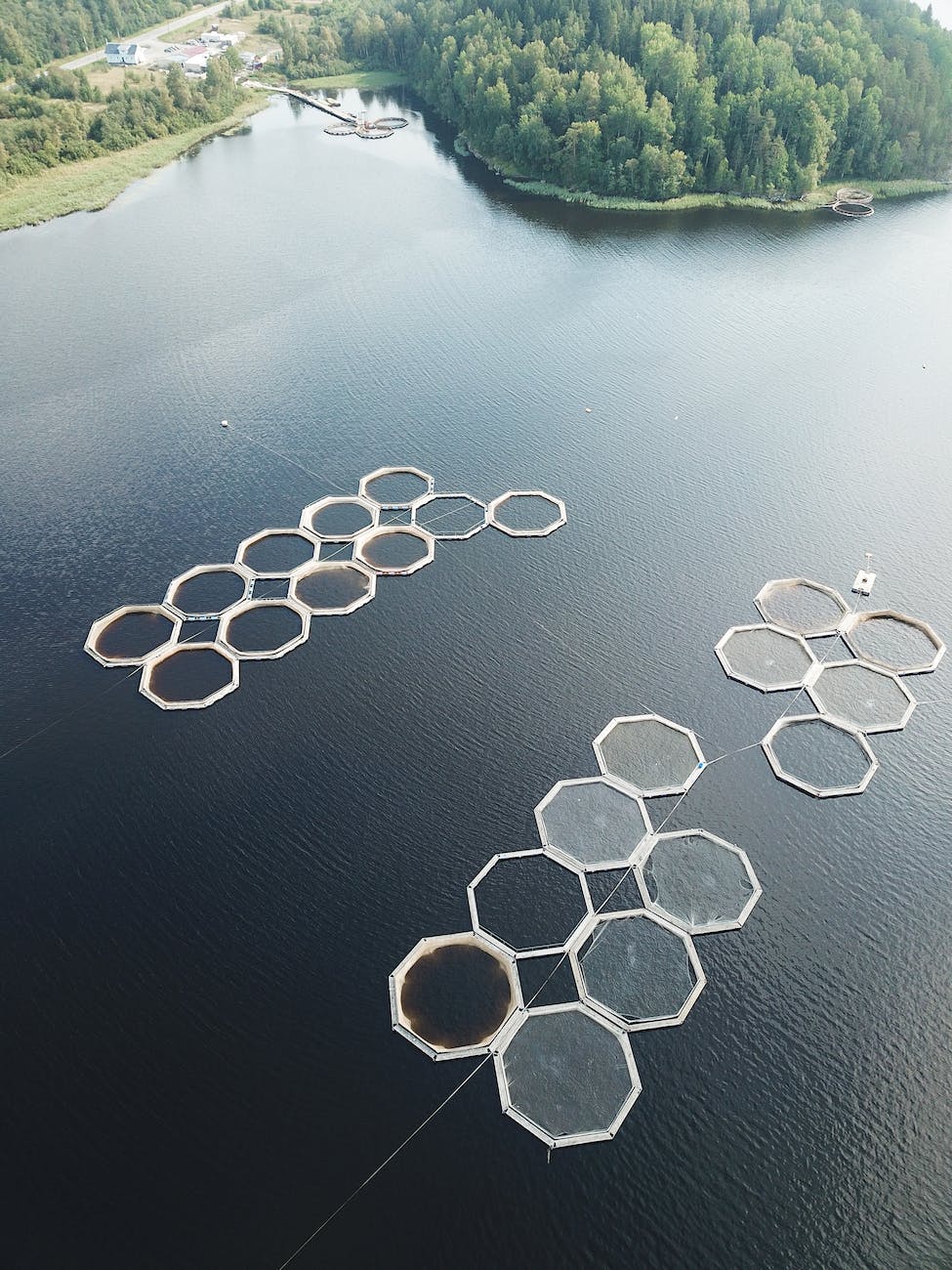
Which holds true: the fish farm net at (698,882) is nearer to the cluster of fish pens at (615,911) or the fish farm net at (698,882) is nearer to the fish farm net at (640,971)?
the cluster of fish pens at (615,911)

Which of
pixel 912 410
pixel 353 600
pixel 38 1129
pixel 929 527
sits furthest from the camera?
pixel 912 410

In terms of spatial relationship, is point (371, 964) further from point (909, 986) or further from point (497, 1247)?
point (909, 986)

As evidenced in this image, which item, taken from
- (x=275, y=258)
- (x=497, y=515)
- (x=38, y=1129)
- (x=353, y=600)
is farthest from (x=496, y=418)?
(x=38, y=1129)

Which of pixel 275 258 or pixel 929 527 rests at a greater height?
pixel 275 258

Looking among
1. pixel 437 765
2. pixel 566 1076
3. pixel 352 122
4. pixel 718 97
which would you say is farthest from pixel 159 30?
pixel 566 1076

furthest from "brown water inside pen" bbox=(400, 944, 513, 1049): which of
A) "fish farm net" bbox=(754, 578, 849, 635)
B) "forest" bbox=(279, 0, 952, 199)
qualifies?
"forest" bbox=(279, 0, 952, 199)

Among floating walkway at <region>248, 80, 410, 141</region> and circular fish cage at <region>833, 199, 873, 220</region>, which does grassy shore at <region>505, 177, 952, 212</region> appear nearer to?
circular fish cage at <region>833, 199, 873, 220</region>
